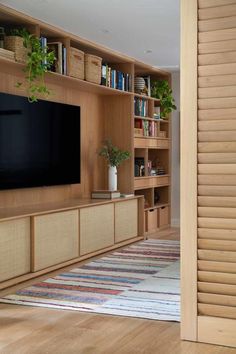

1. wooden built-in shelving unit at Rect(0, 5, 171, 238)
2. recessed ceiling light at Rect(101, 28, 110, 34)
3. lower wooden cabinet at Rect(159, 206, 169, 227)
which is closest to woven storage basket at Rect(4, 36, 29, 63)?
wooden built-in shelving unit at Rect(0, 5, 171, 238)

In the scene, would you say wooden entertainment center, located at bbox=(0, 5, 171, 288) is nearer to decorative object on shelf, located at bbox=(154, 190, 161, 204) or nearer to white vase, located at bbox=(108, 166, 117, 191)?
decorative object on shelf, located at bbox=(154, 190, 161, 204)

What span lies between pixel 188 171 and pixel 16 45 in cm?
239

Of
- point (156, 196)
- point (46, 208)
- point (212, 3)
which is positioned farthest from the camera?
point (156, 196)

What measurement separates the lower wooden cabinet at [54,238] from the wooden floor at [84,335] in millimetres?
1106

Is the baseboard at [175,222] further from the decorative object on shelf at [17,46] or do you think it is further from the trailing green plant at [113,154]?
the decorative object on shelf at [17,46]

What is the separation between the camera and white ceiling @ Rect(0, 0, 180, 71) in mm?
4898

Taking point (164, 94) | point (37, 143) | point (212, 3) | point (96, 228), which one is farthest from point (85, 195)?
point (212, 3)

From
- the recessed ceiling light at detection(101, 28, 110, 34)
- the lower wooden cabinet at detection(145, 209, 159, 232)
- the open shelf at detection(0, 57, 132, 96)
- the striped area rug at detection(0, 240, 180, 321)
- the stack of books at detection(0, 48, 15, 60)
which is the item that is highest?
the recessed ceiling light at detection(101, 28, 110, 34)

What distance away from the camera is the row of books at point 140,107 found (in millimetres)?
7781

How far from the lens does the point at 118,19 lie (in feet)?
17.7

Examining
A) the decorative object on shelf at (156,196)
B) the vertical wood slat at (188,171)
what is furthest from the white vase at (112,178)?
the vertical wood slat at (188,171)

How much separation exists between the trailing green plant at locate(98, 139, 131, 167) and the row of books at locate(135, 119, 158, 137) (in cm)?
77

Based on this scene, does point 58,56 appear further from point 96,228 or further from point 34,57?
point 96,228

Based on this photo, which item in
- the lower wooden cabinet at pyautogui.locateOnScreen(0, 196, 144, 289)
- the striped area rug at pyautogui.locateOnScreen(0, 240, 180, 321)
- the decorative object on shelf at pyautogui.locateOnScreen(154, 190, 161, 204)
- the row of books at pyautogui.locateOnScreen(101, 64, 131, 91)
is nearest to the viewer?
the striped area rug at pyautogui.locateOnScreen(0, 240, 180, 321)
